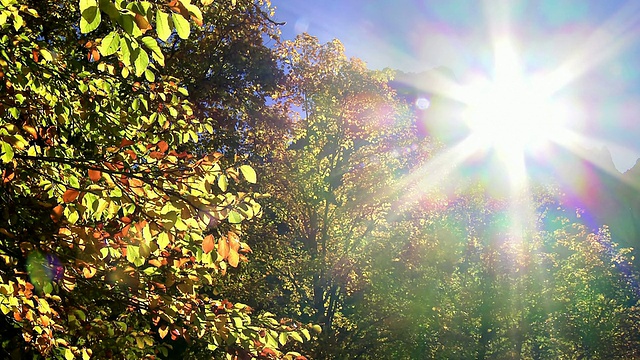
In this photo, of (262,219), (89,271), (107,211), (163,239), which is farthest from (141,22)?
(262,219)

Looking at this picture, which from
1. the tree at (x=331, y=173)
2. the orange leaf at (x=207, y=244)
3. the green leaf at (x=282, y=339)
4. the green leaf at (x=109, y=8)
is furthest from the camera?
the tree at (x=331, y=173)

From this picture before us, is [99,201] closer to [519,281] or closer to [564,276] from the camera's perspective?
[519,281]

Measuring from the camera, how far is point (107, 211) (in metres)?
4.16

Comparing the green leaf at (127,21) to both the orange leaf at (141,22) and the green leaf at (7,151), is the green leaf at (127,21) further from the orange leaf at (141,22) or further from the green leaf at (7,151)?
the green leaf at (7,151)

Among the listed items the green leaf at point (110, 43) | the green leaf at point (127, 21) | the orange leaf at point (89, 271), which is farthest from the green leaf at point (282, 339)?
the green leaf at point (127, 21)

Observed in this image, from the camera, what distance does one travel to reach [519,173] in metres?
21.5

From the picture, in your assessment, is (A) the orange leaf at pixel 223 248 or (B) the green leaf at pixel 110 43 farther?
(A) the orange leaf at pixel 223 248

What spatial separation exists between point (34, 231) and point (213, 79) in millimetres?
8200

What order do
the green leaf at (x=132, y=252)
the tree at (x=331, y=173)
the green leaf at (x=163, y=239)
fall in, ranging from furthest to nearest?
1. the tree at (x=331, y=173)
2. the green leaf at (x=132, y=252)
3. the green leaf at (x=163, y=239)

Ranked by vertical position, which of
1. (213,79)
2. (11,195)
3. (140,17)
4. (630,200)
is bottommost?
(11,195)

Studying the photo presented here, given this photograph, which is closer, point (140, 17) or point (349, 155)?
point (140, 17)

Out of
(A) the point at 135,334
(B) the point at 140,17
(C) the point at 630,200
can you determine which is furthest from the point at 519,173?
(C) the point at 630,200

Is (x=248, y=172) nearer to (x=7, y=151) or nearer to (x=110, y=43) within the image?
(x=110, y=43)

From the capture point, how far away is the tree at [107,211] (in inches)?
102
